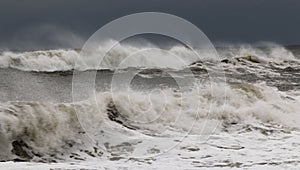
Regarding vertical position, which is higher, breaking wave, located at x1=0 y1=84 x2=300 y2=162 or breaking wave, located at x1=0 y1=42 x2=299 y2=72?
breaking wave, located at x1=0 y1=42 x2=299 y2=72

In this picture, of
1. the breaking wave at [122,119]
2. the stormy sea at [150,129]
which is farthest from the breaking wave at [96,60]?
the breaking wave at [122,119]

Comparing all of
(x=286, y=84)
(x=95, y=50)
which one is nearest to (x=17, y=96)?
(x=286, y=84)

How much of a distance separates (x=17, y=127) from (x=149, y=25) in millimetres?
2960

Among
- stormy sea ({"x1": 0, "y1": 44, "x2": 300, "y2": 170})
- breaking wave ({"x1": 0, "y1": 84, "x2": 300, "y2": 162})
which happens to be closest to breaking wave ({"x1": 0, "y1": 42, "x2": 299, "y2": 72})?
stormy sea ({"x1": 0, "y1": 44, "x2": 300, "y2": 170})

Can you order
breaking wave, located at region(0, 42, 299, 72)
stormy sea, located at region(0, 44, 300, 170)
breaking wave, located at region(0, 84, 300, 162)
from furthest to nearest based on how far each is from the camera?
1. breaking wave, located at region(0, 42, 299, 72)
2. breaking wave, located at region(0, 84, 300, 162)
3. stormy sea, located at region(0, 44, 300, 170)

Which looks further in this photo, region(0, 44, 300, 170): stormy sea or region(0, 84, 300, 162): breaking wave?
region(0, 84, 300, 162): breaking wave

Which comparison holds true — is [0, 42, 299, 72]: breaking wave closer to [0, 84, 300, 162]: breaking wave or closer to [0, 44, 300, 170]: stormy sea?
[0, 44, 300, 170]: stormy sea

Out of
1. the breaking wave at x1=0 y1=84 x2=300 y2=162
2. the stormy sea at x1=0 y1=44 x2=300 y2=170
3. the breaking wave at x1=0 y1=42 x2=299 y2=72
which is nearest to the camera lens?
the stormy sea at x1=0 y1=44 x2=300 y2=170

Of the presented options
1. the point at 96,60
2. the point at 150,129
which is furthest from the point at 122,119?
the point at 96,60

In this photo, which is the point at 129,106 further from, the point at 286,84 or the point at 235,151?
the point at 286,84

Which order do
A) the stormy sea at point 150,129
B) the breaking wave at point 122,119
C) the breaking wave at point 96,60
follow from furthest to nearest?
the breaking wave at point 96,60
the breaking wave at point 122,119
the stormy sea at point 150,129

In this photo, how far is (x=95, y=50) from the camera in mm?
33250

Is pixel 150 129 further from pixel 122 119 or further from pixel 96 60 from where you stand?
pixel 96 60

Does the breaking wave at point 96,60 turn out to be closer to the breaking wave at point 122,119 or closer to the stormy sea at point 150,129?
the stormy sea at point 150,129
